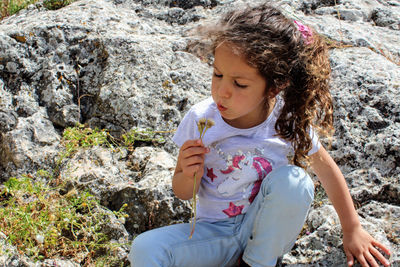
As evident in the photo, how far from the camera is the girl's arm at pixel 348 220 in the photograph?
201 cm

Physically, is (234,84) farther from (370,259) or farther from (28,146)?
(28,146)

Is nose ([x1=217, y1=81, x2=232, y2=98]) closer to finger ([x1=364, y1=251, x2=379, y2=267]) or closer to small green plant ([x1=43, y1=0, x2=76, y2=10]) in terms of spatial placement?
finger ([x1=364, y1=251, x2=379, y2=267])

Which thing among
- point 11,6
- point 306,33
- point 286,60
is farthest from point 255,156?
point 11,6

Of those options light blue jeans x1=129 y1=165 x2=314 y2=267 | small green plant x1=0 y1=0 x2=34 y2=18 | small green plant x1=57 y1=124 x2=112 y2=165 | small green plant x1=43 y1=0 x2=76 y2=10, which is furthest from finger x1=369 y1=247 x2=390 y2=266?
small green plant x1=0 y1=0 x2=34 y2=18

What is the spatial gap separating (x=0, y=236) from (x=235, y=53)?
4.50 feet

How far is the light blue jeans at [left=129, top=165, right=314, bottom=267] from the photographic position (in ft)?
6.43

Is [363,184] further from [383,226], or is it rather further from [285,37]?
[285,37]

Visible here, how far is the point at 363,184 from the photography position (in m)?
2.42

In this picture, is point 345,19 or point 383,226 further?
point 345,19

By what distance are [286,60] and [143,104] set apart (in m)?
1.08

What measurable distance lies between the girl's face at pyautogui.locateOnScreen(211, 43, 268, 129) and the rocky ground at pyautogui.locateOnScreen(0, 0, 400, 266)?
0.71 metres

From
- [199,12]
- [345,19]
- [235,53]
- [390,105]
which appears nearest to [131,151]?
[235,53]

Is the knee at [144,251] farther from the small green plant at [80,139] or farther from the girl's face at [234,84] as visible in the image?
the small green plant at [80,139]

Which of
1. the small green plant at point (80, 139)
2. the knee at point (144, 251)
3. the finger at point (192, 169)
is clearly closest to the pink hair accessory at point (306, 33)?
the finger at point (192, 169)
